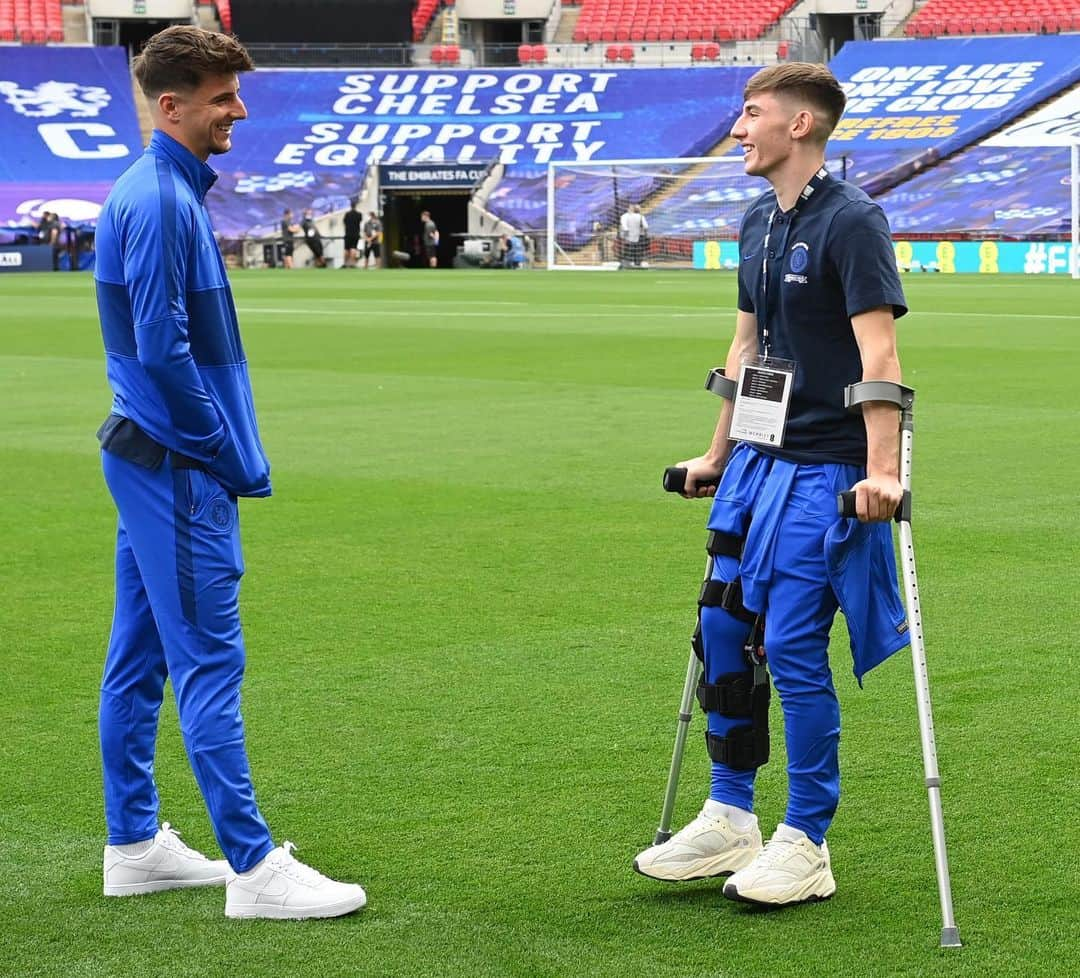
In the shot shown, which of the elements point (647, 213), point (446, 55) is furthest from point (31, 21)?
point (647, 213)

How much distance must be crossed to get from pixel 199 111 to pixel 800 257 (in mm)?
1475

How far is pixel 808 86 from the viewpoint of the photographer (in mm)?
4484

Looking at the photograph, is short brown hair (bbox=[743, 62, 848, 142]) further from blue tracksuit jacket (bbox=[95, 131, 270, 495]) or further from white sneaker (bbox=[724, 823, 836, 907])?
white sneaker (bbox=[724, 823, 836, 907])

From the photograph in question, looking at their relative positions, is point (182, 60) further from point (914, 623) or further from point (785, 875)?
point (785, 875)

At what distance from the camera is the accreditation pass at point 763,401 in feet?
15.1

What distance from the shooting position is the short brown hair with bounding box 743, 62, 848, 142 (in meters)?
4.48

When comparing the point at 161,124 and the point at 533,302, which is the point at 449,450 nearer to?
the point at 161,124

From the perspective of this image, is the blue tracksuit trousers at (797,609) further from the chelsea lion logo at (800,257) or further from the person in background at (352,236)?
the person in background at (352,236)

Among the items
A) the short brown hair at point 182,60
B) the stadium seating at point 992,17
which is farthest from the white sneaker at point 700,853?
the stadium seating at point 992,17

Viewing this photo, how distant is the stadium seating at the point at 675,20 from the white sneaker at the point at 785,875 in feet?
183

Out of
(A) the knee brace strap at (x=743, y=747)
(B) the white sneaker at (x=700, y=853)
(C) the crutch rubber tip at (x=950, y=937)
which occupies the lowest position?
(C) the crutch rubber tip at (x=950, y=937)

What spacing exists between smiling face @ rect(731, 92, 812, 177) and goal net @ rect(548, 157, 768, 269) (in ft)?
139

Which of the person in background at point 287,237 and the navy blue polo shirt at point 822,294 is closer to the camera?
the navy blue polo shirt at point 822,294

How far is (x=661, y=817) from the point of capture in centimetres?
512
